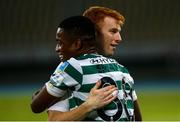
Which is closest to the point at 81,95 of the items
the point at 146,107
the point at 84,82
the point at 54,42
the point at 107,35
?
the point at 84,82

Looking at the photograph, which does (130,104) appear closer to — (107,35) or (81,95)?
(81,95)

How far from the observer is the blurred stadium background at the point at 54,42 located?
8.91 metres

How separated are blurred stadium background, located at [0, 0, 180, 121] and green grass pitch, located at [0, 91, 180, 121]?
30 cm

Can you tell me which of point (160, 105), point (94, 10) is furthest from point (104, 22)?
point (160, 105)

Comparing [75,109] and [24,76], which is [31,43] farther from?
[75,109]

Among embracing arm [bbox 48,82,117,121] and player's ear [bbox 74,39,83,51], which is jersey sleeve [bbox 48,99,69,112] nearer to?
embracing arm [bbox 48,82,117,121]

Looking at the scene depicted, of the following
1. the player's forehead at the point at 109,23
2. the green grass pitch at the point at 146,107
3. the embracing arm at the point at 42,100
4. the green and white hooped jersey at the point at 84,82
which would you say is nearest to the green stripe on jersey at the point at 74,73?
the green and white hooped jersey at the point at 84,82

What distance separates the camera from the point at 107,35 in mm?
2154

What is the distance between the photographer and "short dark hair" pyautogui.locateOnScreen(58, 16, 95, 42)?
6.16 ft

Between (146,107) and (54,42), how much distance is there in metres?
5.07

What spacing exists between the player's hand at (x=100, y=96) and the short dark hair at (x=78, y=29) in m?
0.18

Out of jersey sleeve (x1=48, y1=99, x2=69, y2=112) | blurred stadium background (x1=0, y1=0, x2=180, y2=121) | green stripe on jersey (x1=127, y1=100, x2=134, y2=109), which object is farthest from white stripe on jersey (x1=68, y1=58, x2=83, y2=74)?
blurred stadium background (x1=0, y1=0, x2=180, y2=121)

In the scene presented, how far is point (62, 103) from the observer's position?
73.5 inches

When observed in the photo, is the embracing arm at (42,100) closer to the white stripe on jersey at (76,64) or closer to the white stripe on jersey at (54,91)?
the white stripe on jersey at (54,91)
